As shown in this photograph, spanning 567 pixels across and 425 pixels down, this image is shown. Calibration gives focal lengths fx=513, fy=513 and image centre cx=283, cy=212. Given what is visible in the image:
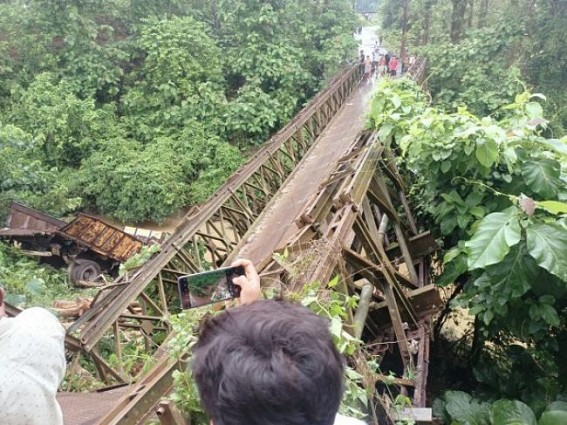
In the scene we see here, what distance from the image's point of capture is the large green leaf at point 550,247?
3.33 m

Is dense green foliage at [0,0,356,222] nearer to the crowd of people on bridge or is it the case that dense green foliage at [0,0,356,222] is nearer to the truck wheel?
the crowd of people on bridge

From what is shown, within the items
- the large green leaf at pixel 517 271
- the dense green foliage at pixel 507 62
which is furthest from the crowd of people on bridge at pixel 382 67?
the large green leaf at pixel 517 271

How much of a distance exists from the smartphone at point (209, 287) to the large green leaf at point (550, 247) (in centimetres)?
231

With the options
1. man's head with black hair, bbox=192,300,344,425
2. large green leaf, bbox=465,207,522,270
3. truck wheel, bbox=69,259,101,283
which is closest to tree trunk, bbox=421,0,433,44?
truck wheel, bbox=69,259,101,283

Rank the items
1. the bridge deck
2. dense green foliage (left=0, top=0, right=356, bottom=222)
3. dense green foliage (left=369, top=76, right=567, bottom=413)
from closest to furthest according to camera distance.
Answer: dense green foliage (left=369, top=76, right=567, bottom=413) < the bridge deck < dense green foliage (left=0, top=0, right=356, bottom=222)

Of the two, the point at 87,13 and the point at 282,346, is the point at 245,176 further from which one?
the point at 87,13

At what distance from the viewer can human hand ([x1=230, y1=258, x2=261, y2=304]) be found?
6.18 feet

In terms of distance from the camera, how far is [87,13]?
16.8 m

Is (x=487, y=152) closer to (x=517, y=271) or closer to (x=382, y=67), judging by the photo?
(x=517, y=271)

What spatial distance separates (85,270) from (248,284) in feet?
34.7

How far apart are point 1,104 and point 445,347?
1488 centimetres

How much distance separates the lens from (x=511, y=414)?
3408 millimetres

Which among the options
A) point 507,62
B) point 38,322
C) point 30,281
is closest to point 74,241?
point 30,281

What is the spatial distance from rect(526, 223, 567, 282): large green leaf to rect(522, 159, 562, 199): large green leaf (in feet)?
2.41
